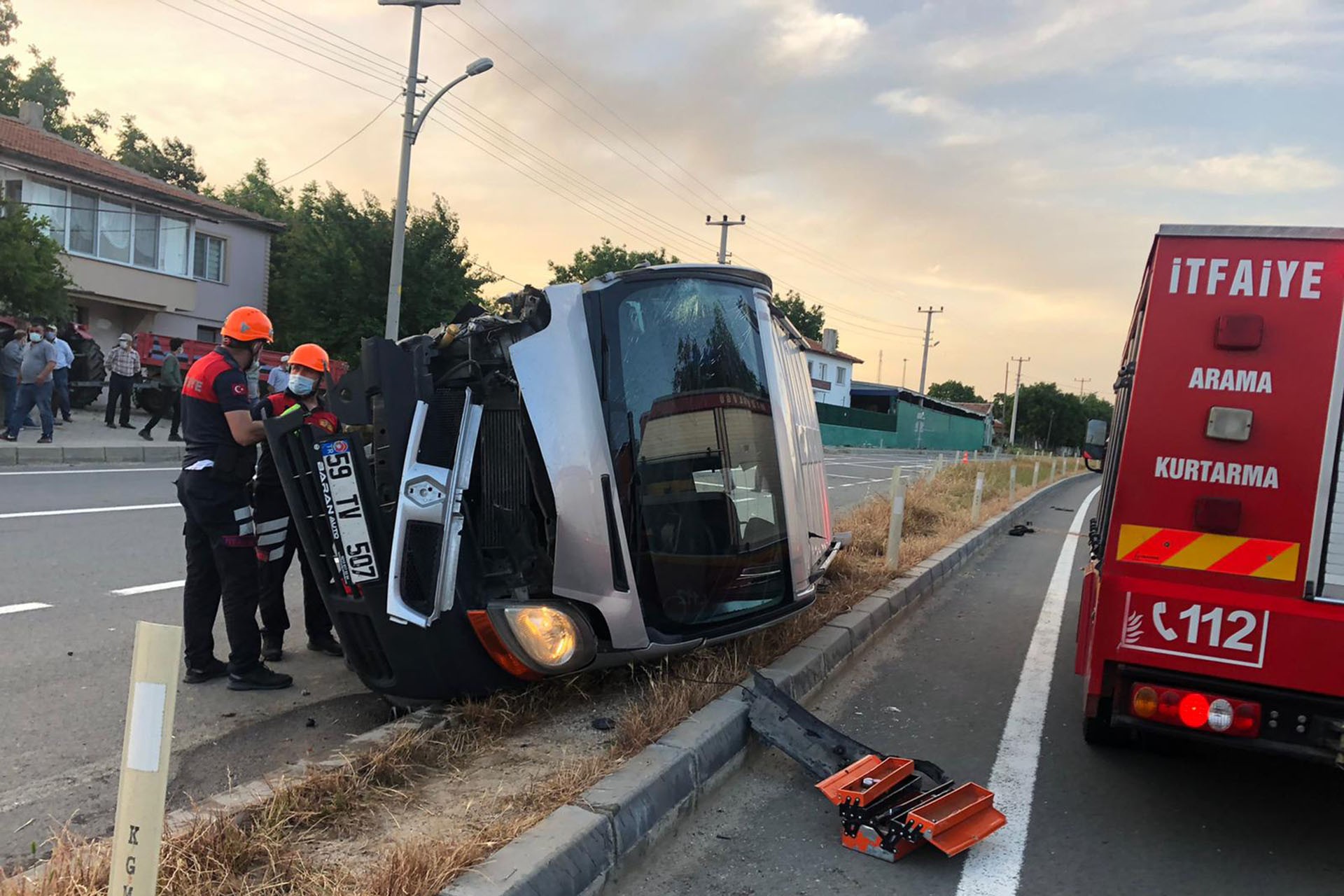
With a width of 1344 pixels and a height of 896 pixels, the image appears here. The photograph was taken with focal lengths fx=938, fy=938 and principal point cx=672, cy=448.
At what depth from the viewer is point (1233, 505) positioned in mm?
3348

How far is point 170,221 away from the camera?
28.0 m

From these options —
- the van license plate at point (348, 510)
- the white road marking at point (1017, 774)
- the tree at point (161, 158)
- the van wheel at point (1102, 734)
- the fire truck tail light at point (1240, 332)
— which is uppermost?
the tree at point (161, 158)

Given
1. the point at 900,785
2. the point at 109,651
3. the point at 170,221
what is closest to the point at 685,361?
the point at 900,785

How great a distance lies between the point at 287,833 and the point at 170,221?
29.8 metres

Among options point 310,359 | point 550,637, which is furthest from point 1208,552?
point 310,359

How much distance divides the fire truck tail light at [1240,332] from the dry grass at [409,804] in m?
2.46

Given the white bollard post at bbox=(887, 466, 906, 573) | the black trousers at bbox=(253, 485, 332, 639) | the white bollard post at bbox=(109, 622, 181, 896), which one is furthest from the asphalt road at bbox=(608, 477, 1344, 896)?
the black trousers at bbox=(253, 485, 332, 639)

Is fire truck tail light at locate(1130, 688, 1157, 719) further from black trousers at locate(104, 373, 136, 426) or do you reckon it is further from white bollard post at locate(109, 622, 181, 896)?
black trousers at locate(104, 373, 136, 426)

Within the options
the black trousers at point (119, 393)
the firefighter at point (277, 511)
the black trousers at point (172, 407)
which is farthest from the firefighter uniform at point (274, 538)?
the black trousers at point (119, 393)

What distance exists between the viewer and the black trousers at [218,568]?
4.49 meters

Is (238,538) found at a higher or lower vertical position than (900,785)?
higher

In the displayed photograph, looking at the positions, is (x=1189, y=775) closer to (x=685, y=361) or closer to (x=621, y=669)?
(x=621, y=669)

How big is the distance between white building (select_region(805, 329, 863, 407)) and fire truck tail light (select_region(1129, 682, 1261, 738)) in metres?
Answer: 58.3

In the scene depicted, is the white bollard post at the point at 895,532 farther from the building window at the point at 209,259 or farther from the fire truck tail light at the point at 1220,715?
the building window at the point at 209,259
